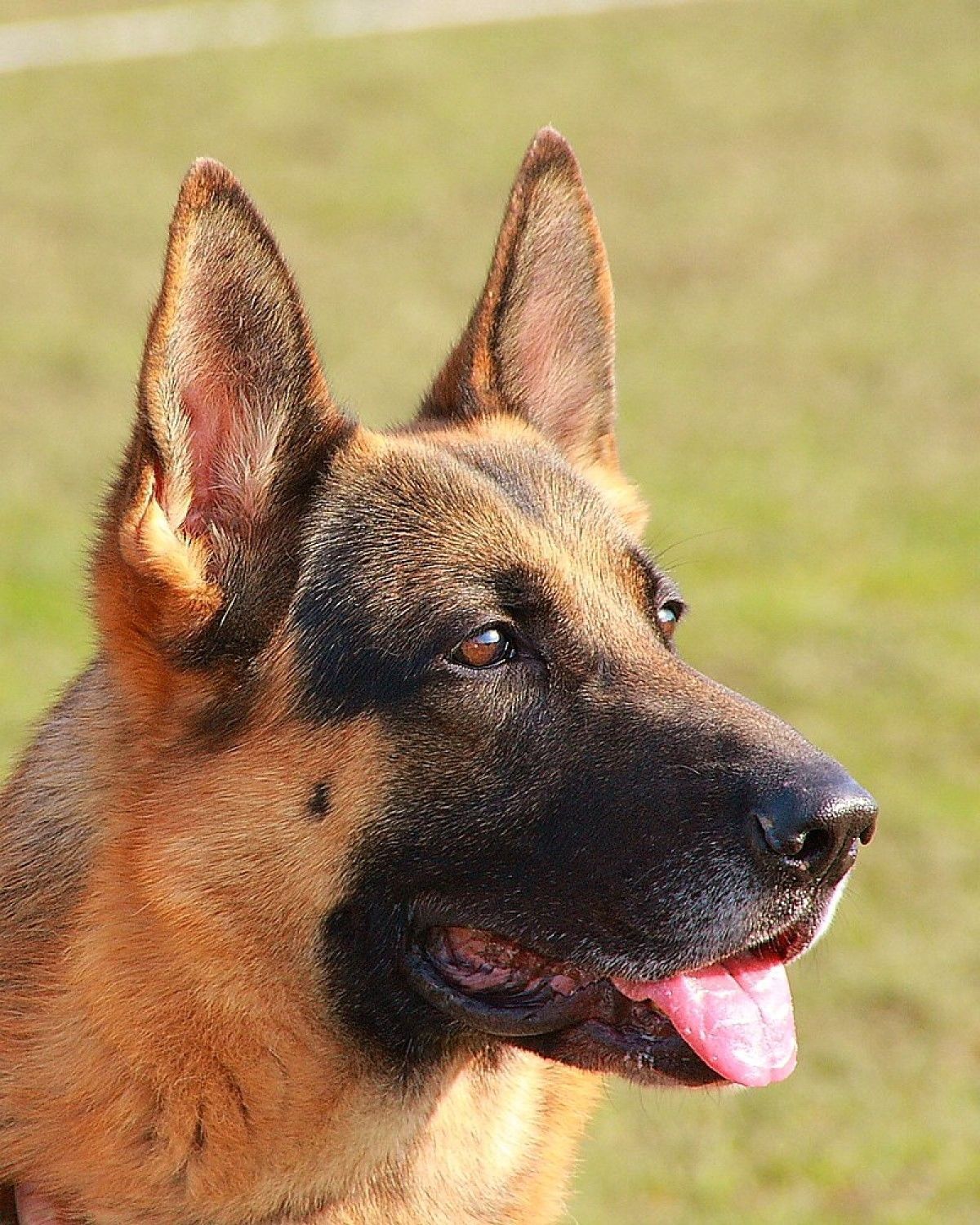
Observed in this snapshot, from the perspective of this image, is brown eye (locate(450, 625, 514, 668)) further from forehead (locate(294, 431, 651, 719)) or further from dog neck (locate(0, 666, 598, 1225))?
dog neck (locate(0, 666, 598, 1225))

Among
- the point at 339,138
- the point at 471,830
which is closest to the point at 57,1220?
the point at 471,830

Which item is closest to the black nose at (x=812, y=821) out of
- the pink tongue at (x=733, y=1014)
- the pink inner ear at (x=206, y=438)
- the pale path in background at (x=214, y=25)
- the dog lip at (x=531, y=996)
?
the dog lip at (x=531, y=996)

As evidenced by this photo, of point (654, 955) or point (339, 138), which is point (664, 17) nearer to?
point (339, 138)

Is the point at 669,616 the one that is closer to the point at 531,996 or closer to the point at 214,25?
the point at 531,996

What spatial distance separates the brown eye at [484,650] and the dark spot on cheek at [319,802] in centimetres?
34

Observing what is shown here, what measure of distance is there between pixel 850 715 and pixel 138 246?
9.49 metres

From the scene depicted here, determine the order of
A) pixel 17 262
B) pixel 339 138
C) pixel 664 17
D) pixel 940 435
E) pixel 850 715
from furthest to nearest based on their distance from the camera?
pixel 664 17
pixel 339 138
pixel 17 262
pixel 940 435
pixel 850 715

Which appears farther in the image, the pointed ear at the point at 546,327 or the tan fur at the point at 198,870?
the pointed ear at the point at 546,327

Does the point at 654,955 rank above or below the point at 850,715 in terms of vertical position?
above

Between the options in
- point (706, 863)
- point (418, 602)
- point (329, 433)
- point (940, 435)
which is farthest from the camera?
point (940, 435)

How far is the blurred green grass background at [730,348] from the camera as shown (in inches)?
232

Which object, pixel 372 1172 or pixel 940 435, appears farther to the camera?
pixel 940 435

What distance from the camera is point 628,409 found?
13.3 metres

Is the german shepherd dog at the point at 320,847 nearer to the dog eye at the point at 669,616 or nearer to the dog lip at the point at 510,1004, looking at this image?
the dog lip at the point at 510,1004
